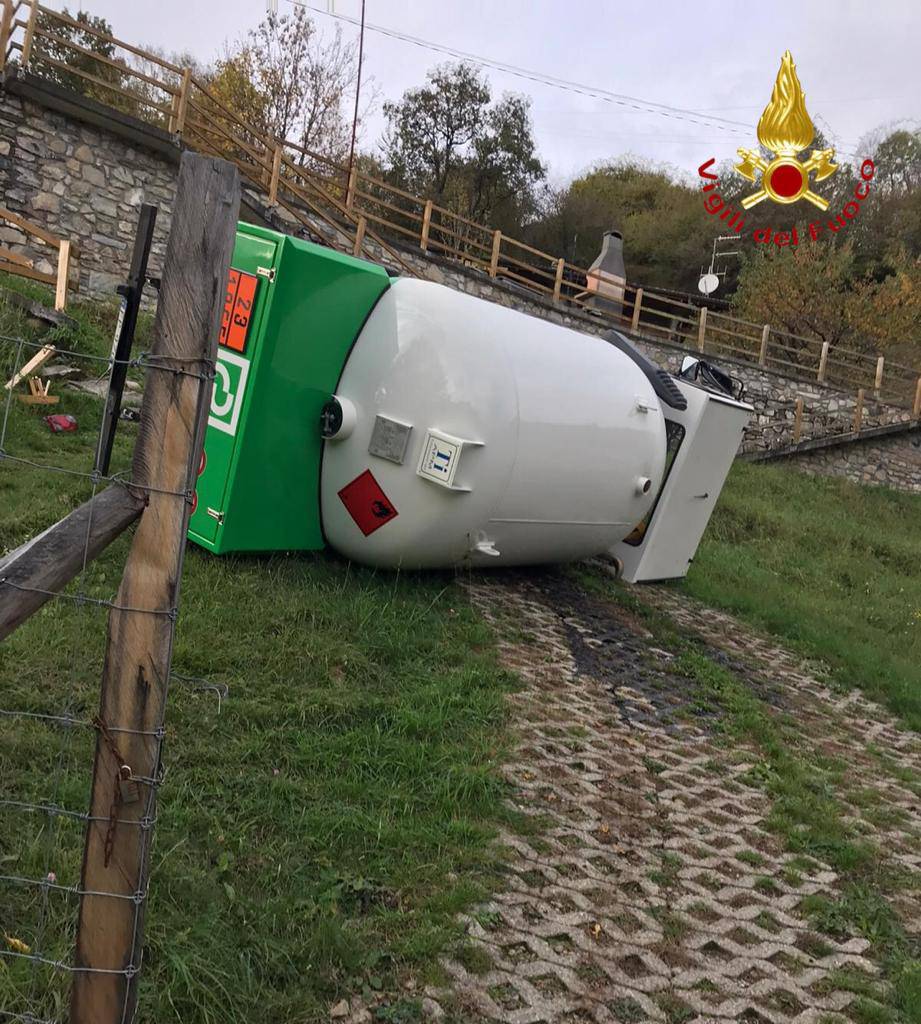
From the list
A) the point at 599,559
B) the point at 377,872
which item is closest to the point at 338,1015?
the point at 377,872

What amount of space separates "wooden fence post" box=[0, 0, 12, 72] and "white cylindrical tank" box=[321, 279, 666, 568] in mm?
8516

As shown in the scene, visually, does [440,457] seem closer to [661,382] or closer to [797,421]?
[661,382]

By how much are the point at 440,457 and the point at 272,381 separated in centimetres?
105

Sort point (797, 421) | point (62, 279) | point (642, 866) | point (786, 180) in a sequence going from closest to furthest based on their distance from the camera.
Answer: point (642, 866)
point (62, 279)
point (786, 180)
point (797, 421)

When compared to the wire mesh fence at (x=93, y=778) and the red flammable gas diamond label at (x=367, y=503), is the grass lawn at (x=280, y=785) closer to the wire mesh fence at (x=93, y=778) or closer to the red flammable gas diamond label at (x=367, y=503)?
the wire mesh fence at (x=93, y=778)

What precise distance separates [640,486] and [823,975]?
4.16 m

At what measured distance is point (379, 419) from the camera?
5320 millimetres

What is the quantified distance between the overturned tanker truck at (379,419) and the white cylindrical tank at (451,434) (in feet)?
0.03

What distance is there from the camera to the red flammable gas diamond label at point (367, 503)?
542 centimetres

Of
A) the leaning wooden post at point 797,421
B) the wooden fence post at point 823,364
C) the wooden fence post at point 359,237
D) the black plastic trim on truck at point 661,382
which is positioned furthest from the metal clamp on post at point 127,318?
the wooden fence post at point 823,364

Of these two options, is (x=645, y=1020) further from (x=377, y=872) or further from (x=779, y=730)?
(x=779, y=730)

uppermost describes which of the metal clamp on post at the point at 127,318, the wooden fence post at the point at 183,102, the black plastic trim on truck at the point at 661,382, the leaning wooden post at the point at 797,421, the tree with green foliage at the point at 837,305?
the tree with green foliage at the point at 837,305

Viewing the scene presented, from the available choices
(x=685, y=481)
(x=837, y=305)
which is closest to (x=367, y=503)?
(x=685, y=481)

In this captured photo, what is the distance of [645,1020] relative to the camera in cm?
277
